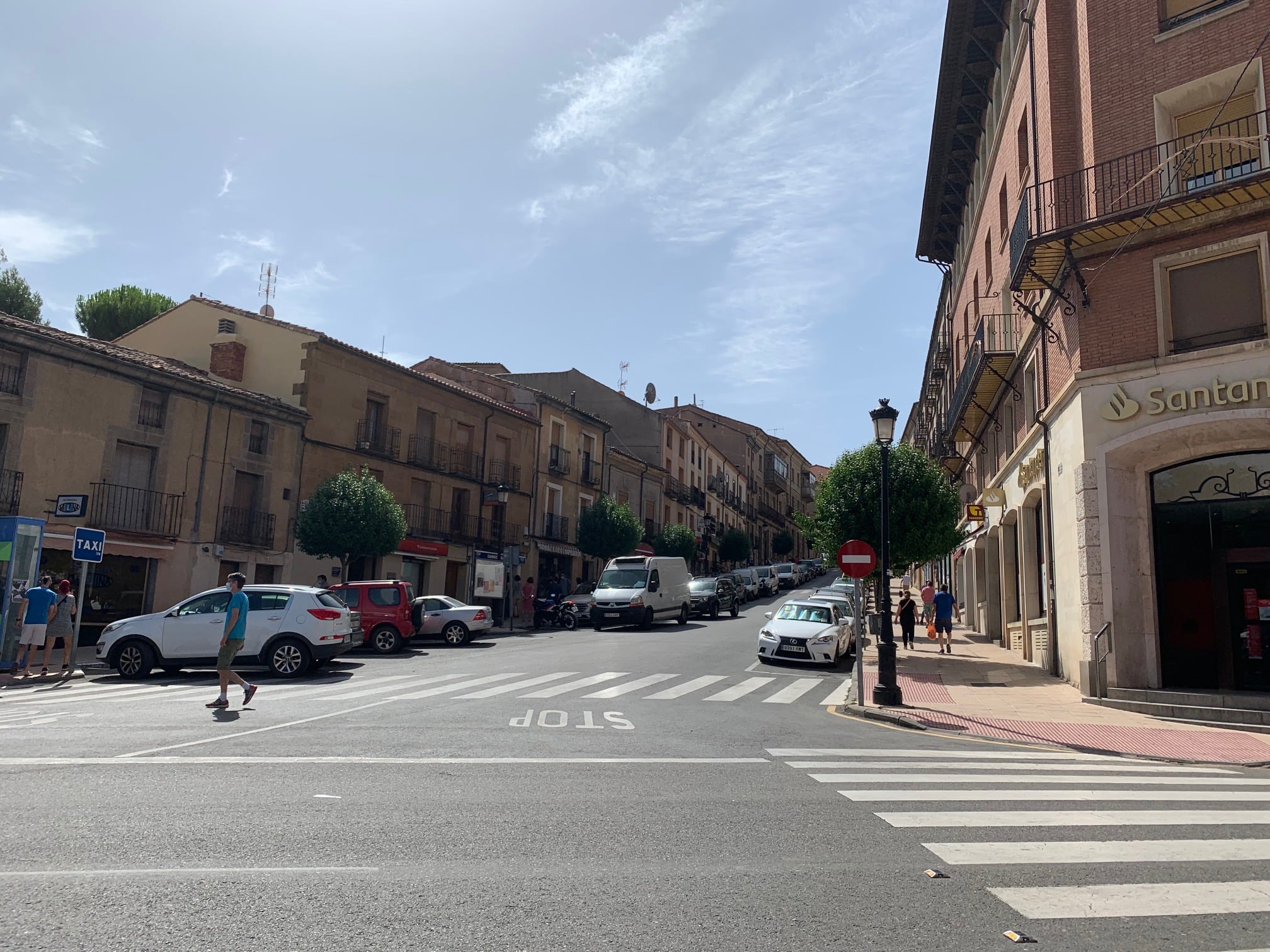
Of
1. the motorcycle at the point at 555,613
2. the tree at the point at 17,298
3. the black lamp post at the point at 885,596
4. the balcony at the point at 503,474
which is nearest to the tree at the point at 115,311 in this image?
the tree at the point at 17,298

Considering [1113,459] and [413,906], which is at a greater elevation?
[1113,459]

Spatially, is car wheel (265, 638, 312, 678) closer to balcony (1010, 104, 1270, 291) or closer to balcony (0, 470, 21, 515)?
balcony (0, 470, 21, 515)

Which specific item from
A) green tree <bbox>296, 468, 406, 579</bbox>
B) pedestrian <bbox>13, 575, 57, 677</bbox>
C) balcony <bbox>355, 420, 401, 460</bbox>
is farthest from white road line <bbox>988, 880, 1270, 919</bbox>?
balcony <bbox>355, 420, 401, 460</bbox>

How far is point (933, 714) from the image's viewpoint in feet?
43.7

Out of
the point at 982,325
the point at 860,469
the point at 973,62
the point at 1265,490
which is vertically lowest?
the point at 1265,490

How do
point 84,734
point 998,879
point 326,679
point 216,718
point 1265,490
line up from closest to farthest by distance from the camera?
point 998,879 → point 84,734 → point 216,718 → point 1265,490 → point 326,679

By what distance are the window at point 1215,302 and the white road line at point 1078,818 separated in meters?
9.61

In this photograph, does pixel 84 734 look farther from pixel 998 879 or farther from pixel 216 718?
pixel 998 879

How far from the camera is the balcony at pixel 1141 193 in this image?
14.0 metres

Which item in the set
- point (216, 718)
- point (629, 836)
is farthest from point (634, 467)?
point (629, 836)

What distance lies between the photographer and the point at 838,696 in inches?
613

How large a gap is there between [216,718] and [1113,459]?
13503mm

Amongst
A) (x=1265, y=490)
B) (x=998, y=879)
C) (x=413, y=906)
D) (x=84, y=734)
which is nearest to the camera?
(x=413, y=906)

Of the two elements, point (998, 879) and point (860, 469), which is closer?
point (998, 879)
